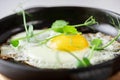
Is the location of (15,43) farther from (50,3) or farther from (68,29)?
(50,3)

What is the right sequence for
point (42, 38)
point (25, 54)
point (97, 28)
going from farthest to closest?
1. point (97, 28)
2. point (42, 38)
3. point (25, 54)

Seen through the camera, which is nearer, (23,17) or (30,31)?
(30,31)

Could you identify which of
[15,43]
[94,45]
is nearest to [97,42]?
[94,45]

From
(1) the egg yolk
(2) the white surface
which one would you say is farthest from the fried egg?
(2) the white surface

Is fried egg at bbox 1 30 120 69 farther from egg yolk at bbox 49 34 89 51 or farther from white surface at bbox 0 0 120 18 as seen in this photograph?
white surface at bbox 0 0 120 18

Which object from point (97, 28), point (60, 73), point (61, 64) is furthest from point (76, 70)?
point (97, 28)

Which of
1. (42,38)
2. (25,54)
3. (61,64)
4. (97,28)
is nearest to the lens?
(61,64)

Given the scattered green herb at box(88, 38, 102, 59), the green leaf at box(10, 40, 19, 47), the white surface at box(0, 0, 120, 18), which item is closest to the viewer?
the scattered green herb at box(88, 38, 102, 59)

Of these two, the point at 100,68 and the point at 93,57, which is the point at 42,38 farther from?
the point at 100,68
